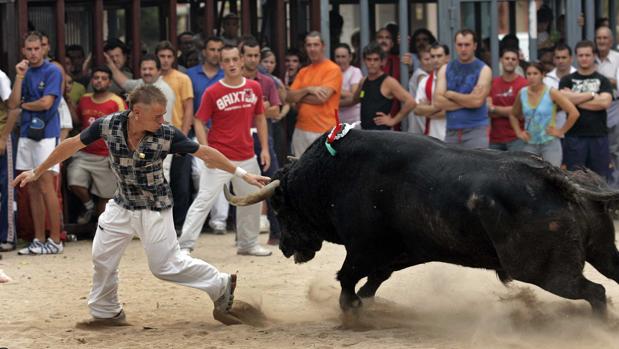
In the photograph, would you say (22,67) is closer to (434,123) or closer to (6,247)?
(6,247)

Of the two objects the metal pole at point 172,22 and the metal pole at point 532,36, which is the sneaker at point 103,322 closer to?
the metal pole at point 172,22

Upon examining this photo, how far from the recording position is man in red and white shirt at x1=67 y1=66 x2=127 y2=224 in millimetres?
11789

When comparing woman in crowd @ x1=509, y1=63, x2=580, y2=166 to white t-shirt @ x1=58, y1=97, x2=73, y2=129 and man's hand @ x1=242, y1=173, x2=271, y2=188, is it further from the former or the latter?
man's hand @ x1=242, y1=173, x2=271, y2=188

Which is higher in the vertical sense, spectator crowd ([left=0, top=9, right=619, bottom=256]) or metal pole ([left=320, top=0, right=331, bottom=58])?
metal pole ([left=320, top=0, right=331, bottom=58])

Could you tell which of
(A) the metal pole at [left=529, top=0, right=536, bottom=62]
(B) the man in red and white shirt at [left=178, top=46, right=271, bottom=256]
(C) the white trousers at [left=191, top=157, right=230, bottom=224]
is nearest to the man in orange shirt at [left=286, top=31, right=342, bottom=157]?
(C) the white trousers at [left=191, top=157, right=230, bottom=224]

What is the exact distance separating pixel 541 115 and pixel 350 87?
2143 mm

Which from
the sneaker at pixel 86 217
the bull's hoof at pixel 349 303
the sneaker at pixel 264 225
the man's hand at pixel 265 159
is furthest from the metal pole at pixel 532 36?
the bull's hoof at pixel 349 303

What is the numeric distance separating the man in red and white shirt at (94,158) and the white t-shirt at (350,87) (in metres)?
2.52

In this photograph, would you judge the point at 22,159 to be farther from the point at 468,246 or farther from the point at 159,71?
the point at 468,246

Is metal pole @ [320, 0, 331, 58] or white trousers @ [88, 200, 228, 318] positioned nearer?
white trousers @ [88, 200, 228, 318]

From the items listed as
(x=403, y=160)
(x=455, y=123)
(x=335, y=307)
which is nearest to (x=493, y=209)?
(x=403, y=160)

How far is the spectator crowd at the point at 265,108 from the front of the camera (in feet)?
36.8

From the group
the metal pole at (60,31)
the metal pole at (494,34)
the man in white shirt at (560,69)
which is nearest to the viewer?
the metal pole at (60,31)

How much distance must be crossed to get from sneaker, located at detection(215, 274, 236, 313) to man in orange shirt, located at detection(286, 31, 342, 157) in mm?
4686
